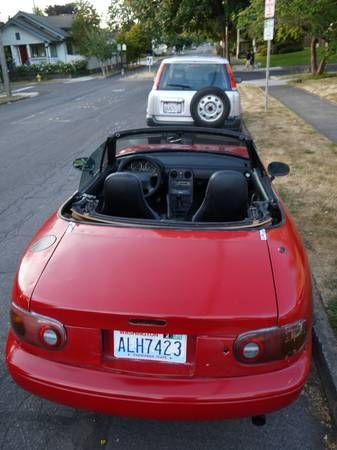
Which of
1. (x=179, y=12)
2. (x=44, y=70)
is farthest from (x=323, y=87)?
(x=44, y=70)

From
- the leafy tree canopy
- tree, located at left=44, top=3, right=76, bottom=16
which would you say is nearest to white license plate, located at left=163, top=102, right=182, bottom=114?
the leafy tree canopy

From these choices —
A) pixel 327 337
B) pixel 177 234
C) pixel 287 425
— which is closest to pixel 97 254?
pixel 177 234

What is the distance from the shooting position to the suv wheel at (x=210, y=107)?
752 centimetres

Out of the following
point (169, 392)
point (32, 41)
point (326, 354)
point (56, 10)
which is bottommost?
point (326, 354)

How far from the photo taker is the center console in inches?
129

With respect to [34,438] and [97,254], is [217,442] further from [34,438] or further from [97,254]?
[97,254]

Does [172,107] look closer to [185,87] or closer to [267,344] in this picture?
[185,87]

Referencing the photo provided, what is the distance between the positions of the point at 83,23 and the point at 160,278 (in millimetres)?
53503

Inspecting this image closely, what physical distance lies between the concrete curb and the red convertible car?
0.61 meters

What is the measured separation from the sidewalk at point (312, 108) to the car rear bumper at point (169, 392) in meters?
8.05

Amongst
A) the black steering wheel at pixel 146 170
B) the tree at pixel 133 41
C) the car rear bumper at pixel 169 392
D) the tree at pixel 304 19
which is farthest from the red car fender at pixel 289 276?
the tree at pixel 133 41

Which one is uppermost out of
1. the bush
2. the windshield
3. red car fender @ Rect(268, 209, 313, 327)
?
the windshield

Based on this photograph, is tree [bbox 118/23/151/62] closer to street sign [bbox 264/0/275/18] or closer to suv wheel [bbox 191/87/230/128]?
street sign [bbox 264/0/275/18]

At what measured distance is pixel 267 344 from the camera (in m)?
1.94
